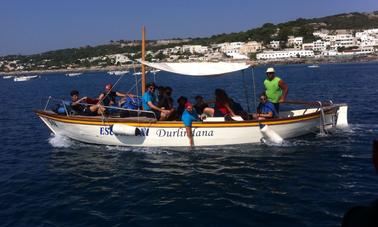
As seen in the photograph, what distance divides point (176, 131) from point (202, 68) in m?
2.66

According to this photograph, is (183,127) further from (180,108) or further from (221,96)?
(221,96)

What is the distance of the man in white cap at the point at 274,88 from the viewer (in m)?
15.2

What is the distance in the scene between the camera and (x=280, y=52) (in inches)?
7451

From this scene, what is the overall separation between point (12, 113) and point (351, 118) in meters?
24.6

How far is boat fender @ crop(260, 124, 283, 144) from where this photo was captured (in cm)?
1445

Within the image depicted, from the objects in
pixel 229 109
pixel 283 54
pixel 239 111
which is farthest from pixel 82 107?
pixel 283 54

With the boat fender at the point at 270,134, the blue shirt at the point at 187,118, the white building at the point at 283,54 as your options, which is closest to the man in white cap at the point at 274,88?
the boat fender at the point at 270,134

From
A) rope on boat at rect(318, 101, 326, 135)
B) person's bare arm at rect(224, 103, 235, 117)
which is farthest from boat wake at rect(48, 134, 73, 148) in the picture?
rope on boat at rect(318, 101, 326, 135)

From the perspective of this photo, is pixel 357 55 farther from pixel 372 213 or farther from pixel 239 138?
pixel 372 213

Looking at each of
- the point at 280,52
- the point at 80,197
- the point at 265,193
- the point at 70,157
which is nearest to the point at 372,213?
the point at 265,193

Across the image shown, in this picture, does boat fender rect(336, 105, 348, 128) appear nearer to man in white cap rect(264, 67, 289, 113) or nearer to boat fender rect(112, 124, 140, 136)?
man in white cap rect(264, 67, 289, 113)

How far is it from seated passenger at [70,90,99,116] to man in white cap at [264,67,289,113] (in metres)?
6.61

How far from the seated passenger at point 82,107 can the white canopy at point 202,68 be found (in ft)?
9.21

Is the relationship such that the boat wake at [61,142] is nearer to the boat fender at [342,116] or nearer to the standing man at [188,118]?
the standing man at [188,118]
